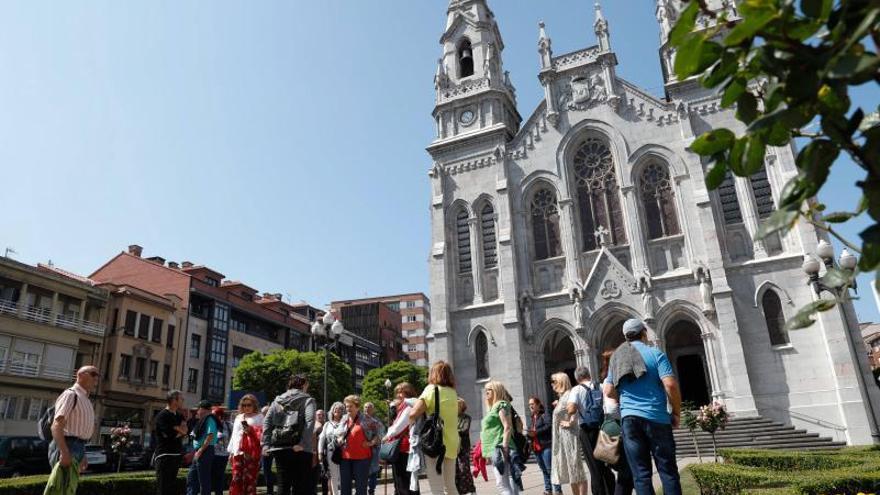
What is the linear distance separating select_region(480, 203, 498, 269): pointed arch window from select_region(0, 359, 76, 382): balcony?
23.9 metres

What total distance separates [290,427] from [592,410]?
4209 millimetres

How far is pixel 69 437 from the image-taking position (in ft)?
22.1

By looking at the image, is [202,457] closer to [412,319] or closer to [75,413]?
[75,413]

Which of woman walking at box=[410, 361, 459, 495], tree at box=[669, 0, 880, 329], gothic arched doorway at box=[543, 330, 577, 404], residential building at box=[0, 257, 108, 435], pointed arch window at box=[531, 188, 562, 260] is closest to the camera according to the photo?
tree at box=[669, 0, 880, 329]

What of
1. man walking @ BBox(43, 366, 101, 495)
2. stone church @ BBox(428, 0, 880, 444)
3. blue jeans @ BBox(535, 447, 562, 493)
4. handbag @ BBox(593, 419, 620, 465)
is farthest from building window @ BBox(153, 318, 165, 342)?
handbag @ BBox(593, 419, 620, 465)

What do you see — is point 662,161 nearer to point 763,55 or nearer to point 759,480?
point 759,480

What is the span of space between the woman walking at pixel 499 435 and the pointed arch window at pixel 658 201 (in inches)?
768

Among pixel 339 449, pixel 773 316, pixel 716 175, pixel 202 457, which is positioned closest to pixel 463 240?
pixel 773 316

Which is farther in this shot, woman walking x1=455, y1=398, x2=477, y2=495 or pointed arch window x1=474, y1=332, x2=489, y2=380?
pointed arch window x1=474, y1=332, x2=489, y2=380

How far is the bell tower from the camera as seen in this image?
31.0m

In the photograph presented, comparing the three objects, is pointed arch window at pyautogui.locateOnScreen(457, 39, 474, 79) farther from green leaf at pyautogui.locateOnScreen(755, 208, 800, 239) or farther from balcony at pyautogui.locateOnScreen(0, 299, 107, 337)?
green leaf at pyautogui.locateOnScreen(755, 208, 800, 239)

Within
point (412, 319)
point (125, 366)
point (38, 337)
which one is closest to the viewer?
point (38, 337)

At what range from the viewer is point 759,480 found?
7301 millimetres

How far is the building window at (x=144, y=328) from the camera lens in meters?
36.9
